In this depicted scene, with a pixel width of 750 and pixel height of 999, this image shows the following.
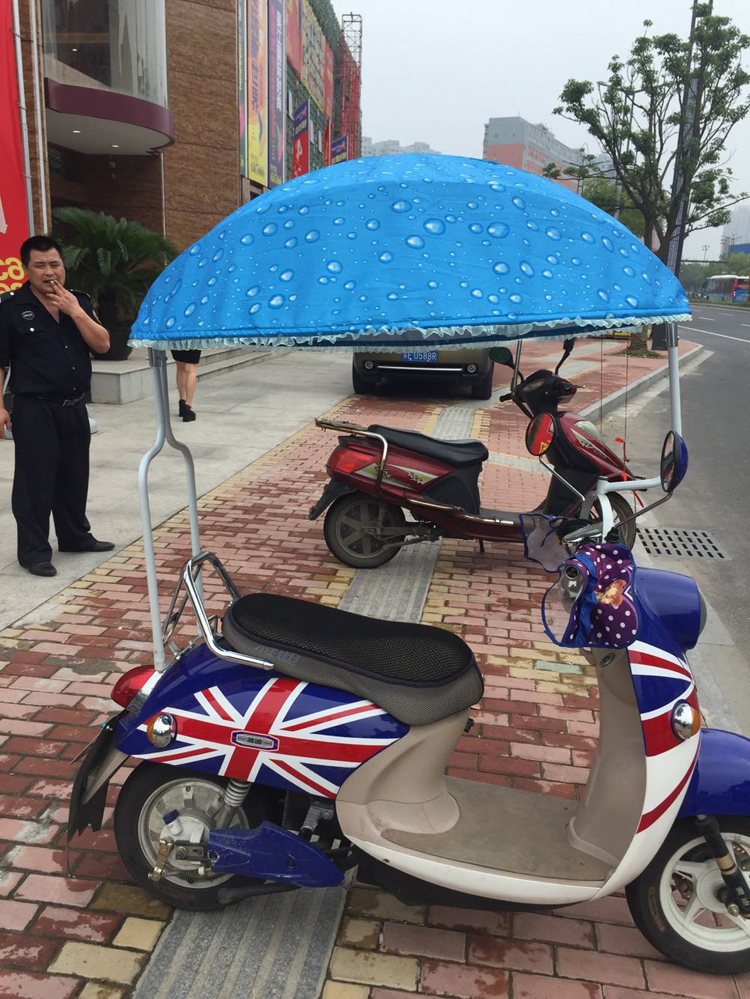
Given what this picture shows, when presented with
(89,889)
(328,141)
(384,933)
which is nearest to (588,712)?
(384,933)

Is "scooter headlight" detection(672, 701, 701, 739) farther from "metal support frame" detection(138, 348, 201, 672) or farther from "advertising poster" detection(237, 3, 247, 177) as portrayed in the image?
"advertising poster" detection(237, 3, 247, 177)

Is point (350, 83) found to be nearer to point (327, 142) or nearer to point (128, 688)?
point (327, 142)

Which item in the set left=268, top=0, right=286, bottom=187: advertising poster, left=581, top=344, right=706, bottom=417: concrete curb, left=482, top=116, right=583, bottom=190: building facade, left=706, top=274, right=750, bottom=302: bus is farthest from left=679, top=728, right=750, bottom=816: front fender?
left=482, top=116, right=583, bottom=190: building facade

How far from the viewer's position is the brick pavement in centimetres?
224

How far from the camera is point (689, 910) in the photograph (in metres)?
2.26

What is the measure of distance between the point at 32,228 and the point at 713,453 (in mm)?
8687

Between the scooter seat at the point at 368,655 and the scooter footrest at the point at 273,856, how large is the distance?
0.47 meters

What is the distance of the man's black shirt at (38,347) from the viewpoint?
452 centimetres

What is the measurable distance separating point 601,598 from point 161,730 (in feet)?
4.24

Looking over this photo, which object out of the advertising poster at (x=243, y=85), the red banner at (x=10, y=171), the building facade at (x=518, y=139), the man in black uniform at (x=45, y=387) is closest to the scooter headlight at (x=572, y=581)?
the man in black uniform at (x=45, y=387)

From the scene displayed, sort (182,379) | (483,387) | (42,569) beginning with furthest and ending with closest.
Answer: (483,387)
(182,379)
(42,569)

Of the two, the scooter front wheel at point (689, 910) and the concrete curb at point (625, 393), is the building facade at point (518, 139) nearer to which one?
the concrete curb at point (625, 393)

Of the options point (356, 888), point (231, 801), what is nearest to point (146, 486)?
point (231, 801)

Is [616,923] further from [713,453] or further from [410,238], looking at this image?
[713,453]
